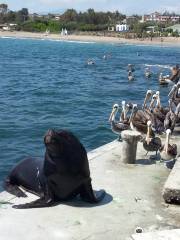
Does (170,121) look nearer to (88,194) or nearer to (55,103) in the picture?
(88,194)

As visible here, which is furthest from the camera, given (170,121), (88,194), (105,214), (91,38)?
(91,38)

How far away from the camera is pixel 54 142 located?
9617 mm

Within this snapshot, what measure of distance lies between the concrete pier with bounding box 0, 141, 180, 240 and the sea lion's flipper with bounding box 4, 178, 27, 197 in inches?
6.9

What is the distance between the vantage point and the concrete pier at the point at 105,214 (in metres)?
8.72

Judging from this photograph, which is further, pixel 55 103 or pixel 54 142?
pixel 55 103

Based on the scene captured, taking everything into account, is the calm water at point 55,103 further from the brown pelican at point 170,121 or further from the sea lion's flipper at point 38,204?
the sea lion's flipper at point 38,204

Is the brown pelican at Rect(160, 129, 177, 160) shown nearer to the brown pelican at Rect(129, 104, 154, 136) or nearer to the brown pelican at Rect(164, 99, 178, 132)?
the brown pelican at Rect(129, 104, 154, 136)

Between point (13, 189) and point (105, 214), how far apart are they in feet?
6.31

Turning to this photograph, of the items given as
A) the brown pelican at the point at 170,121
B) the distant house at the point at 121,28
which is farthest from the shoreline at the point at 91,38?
the brown pelican at the point at 170,121

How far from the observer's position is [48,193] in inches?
388

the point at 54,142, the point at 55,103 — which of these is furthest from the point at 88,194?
the point at 55,103

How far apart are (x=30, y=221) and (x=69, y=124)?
14824 millimetres

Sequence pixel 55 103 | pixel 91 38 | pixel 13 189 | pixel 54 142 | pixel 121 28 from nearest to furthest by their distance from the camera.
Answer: pixel 54 142, pixel 13 189, pixel 55 103, pixel 91 38, pixel 121 28

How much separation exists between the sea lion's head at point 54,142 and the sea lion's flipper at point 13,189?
1097 millimetres
